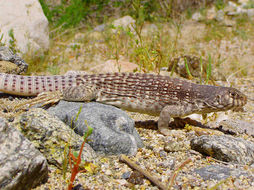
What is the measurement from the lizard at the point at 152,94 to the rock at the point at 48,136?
52.6 inches

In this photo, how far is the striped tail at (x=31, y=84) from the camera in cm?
454

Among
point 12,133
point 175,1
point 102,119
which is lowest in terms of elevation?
point 102,119

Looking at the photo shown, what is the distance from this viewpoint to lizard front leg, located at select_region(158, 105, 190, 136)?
400cm

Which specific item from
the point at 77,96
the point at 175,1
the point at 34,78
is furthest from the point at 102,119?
the point at 175,1

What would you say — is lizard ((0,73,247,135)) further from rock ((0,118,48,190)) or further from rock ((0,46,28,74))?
rock ((0,118,48,190))

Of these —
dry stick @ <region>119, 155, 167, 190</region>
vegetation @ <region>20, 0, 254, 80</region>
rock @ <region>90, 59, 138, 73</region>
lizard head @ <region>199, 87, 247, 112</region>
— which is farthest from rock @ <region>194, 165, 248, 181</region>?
rock @ <region>90, 59, 138, 73</region>

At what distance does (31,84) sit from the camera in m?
4.64

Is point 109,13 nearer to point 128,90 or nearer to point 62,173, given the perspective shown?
point 128,90

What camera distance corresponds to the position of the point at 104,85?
4.45m

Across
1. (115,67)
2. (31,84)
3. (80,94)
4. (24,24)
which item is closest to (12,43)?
(24,24)

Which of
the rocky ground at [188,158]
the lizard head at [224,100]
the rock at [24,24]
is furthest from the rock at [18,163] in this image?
the rock at [24,24]

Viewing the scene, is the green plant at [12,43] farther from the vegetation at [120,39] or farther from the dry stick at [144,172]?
the dry stick at [144,172]

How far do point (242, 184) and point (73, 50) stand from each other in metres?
6.94

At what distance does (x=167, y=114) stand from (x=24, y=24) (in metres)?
4.70
